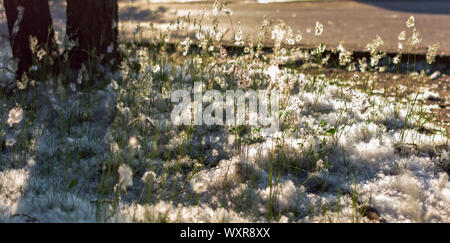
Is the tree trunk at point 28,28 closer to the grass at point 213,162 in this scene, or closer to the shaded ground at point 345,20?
the grass at point 213,162

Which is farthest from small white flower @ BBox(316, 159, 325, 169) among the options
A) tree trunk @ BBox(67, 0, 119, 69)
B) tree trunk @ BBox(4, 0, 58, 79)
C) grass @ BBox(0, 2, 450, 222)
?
tree trunk @ BBox(4, 0, 58, 79)

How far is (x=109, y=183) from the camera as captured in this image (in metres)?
2.21

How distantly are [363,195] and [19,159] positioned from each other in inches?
74.9

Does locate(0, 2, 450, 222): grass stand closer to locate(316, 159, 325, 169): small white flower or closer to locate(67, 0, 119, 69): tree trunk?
locate(316, 159, 325, 169): small white flower

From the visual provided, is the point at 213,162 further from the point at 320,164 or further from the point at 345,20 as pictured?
the point at 345,20

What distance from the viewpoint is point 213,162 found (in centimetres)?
255

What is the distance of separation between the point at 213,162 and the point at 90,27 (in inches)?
67.1

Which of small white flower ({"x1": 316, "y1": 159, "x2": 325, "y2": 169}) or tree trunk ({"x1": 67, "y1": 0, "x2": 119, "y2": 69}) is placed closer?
small white flower ({"x1": 316, "y1": 159, "x2": 325, "y2": 169})

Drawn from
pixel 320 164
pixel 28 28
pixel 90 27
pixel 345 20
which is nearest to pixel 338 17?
pixel 345 20

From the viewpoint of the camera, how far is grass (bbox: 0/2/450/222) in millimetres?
2027

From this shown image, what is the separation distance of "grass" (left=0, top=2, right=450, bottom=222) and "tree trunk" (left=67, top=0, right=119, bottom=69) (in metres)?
0.40
